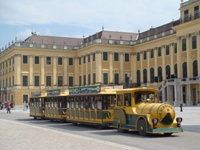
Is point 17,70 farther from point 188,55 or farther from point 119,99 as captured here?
point 119,99

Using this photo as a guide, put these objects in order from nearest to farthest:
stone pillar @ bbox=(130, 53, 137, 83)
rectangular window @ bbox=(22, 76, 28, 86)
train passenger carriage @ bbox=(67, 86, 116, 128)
A: train passenger carriage @ bbox=(67, 86, 116, 128), stone pillar @ bbox=(130, 53, 137, 83), rectangular window @ bbox=(22, 76, 28, 86)

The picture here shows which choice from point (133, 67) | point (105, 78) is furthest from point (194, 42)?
point (105, 78)

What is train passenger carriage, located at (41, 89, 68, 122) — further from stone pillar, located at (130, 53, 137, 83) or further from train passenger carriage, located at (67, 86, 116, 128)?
stone pillar, located at (130, 53, 137, 83)

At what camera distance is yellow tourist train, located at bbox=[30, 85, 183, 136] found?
17.2 metres

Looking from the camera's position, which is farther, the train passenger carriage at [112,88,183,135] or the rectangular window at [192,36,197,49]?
the rectangular window at [192,36,197,49]

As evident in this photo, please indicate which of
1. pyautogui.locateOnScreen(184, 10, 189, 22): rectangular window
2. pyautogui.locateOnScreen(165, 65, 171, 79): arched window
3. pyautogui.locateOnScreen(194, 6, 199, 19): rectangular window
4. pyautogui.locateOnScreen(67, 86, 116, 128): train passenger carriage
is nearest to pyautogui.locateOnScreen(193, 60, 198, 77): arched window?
pyautogui.locateOnScreen(194, 6, 199, 19): rectangular window

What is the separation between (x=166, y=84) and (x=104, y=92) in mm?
38717

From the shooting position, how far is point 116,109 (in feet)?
65.2

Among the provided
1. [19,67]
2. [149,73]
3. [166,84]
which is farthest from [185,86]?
[19,67]

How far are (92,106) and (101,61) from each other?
50648 mm

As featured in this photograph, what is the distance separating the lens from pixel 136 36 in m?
80.2

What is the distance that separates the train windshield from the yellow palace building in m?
38.7

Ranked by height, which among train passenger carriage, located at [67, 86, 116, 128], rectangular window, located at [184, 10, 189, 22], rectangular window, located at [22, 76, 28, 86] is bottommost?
train passenger carriage, located at [67, 86, 116, 128]

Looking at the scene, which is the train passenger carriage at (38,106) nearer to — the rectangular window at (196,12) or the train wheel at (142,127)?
the train wheel at (142,127)
